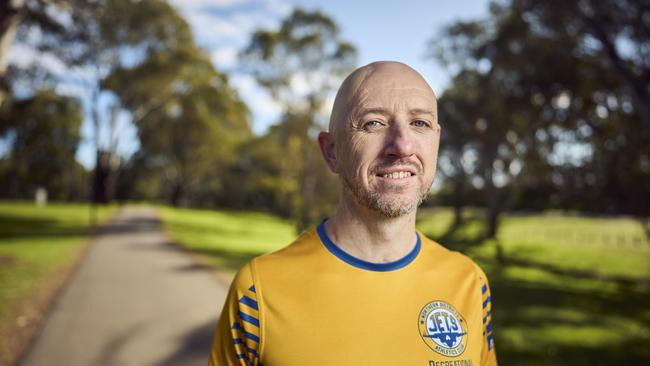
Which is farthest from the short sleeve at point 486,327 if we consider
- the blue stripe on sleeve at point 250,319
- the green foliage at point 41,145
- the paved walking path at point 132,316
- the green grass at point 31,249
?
the green foliage at point 41,145

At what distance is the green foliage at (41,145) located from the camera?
83.8 ft

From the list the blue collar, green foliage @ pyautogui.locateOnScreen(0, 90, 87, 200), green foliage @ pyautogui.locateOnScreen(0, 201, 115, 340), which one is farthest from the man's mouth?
green foliage @ pyautogui.locateOnScreen(0, 90, 87, 200)

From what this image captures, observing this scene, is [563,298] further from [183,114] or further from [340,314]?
[183,114]

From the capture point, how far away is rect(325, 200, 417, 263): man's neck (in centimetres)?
156

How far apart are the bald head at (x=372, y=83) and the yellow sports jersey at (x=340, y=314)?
20.0 inches

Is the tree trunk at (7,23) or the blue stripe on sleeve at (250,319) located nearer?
the blue stripe on sleeve at (250,319)

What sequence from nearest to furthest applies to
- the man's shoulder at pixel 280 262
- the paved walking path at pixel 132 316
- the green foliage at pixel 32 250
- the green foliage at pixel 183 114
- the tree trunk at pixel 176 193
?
1. the man's shoulder at pixel 280 262
2. the paved walking path at pixel 132 316
3. the green foliage at pixel 32 250
4. the green foliage at pixel 183 114
5. the tree trunk at pixel 176 193

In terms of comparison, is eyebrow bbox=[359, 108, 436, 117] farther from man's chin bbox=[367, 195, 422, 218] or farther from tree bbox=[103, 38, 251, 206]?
tree bbox=[103, 38, 251, 206]

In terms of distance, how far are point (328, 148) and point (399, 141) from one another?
33 cm

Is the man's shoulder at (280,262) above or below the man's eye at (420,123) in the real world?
below

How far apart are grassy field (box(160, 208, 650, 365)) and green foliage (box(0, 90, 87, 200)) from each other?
43.0ft

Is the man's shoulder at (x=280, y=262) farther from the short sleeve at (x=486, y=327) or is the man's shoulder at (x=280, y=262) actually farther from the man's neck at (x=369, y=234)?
the short sleeve at (x=486, y=327)

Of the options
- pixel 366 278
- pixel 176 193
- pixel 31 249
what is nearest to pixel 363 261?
pixel 366 278

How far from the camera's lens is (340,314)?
57.6 inches
